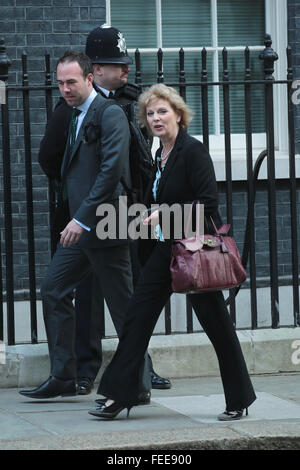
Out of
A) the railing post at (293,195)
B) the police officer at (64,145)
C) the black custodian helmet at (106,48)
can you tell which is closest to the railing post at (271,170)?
the railing post at (293,195)

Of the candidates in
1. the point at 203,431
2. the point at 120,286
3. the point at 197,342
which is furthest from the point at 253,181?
the point at 203,431

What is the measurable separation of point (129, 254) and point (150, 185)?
0.61m

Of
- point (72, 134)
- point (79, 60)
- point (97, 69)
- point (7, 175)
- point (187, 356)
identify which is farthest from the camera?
point (187, 356)

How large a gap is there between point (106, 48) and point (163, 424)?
2260 millimetres

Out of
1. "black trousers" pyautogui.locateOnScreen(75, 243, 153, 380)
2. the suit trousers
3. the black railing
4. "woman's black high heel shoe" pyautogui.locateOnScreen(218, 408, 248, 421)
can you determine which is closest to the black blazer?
the suit trousers

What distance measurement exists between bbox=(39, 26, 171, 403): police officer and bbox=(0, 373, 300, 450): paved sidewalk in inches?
8.1

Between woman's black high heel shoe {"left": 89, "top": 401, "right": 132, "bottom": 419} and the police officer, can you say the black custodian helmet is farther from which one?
woman's black high heel shoe {"left": 89, "top": 401, "right": 132, "bottom": 419}

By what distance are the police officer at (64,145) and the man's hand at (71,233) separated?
17.9 inches

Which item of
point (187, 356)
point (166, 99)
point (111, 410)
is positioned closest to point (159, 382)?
point (187, 356)

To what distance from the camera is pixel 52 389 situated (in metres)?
6.84

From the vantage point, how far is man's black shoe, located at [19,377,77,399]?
6.84 m

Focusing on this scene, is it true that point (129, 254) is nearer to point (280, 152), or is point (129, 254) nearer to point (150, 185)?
point (150, 185)

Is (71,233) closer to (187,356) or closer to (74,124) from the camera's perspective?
(74,124)

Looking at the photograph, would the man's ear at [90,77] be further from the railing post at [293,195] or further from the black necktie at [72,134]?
the railing post at [293,195]
